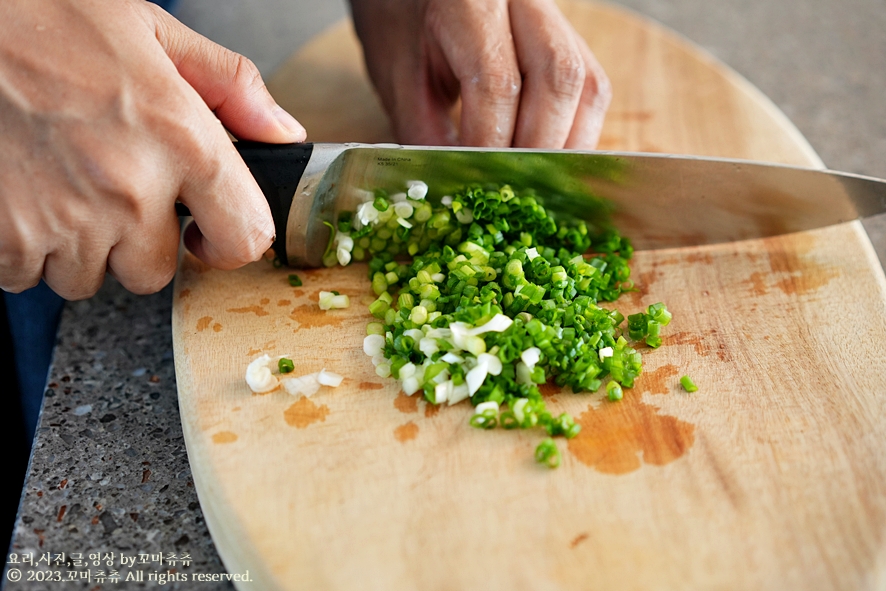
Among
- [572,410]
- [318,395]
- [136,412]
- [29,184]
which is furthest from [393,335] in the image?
[29,184]

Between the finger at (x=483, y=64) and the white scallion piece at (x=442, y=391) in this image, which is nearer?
the white scallion piece at (x=442, y=391)

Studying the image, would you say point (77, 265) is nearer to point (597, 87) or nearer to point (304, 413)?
point (304, 413)

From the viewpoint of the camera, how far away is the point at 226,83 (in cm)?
124

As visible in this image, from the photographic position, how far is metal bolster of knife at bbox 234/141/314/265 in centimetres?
130

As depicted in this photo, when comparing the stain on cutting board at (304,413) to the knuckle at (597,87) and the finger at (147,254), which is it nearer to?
the finger at (147,254)

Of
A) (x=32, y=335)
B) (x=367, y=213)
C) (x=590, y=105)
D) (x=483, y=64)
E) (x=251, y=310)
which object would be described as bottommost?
(x=32, y=335)

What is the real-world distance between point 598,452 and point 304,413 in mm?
498

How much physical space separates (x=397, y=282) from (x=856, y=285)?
3.14 ft

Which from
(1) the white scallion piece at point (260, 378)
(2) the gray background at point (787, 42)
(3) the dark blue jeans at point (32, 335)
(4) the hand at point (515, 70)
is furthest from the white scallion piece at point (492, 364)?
(2) the gray background at point (787, 42)

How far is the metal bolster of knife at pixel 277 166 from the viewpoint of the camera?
1.30 m

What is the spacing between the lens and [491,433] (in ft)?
3.82

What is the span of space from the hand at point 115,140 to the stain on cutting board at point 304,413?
33cm

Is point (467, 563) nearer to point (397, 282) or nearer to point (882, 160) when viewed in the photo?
point (397, 282)

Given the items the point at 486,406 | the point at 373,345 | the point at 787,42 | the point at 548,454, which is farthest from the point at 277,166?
the point at 787,42
